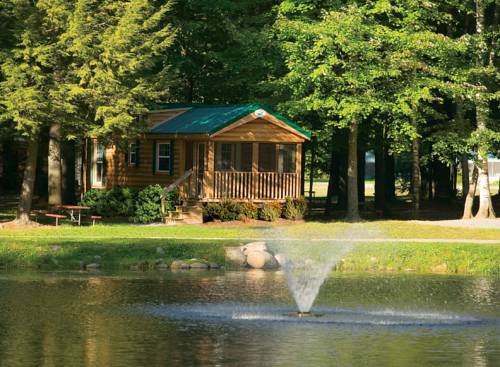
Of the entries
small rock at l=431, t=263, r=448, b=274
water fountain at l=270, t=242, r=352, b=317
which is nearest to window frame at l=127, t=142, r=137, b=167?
water fountain at l=270, t=242, r=352, b=317

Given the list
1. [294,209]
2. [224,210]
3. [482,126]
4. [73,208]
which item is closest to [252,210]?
[224,210]

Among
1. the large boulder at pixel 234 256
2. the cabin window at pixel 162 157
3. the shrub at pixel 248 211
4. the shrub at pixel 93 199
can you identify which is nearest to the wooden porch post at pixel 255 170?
the shrub at pixel 248 211

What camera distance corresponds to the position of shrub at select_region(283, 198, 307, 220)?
49.6 m

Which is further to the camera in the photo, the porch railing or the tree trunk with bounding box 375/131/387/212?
the tree trunk with bounding box 375/131/387/212

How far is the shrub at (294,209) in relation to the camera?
163 feet

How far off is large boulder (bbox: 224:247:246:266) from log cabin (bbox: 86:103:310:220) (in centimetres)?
1358

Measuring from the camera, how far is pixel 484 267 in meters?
34.5

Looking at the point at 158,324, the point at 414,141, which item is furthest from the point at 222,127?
the point at 158,324

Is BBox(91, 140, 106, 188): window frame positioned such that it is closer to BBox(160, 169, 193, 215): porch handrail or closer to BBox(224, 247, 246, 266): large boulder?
BBox(160, 169, 193, 215): porch handrail

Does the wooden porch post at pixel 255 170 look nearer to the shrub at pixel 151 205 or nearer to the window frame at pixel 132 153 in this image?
the shrub at pixel 151 205

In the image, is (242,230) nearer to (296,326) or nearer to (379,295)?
(379,295)

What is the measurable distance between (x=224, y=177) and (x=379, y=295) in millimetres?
21704

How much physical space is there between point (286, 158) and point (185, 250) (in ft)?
58.0

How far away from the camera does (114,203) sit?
50.2m
